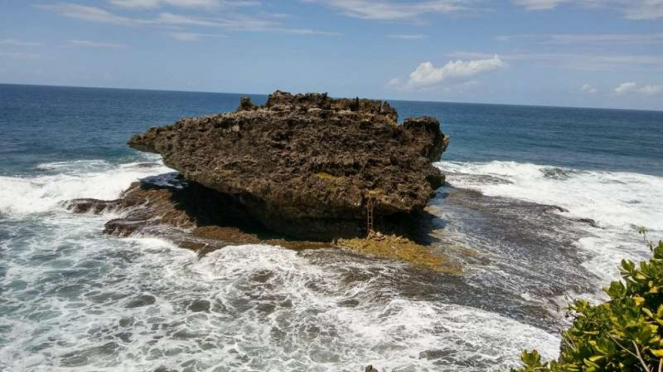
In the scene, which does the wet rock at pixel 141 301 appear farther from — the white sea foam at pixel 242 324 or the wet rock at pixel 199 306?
the wet rock at pixel 199 306

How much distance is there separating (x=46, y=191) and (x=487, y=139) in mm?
56927

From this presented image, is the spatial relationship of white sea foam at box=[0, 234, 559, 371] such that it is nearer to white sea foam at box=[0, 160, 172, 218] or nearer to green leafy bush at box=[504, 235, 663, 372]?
green leafy bush at box=[504, 235, 663, 372]

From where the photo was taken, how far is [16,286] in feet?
47.5

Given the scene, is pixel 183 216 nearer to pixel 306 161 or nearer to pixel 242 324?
pixel 306 161

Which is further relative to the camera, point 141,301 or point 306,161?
point 306,161

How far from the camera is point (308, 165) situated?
19.0 meters

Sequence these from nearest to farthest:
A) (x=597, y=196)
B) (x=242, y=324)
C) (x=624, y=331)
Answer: (x=624, y=331) < (x=242, y=324) < (x=597, y=196)

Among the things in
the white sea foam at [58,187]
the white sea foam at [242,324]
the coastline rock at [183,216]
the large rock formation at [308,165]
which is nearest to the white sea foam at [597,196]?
the large rock formation at [308,165]

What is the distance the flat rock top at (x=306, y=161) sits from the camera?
724 inches

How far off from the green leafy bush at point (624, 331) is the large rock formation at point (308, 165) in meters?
13.4

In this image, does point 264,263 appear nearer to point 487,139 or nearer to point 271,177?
point 271,177

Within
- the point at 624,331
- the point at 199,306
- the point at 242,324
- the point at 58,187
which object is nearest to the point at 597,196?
the point at 242,324

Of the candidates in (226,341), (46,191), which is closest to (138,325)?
(226,341)

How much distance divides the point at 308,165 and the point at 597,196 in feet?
67.6
